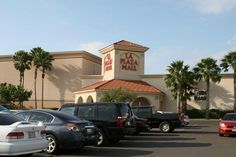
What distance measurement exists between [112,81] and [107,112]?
3943cm

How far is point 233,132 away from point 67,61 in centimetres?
4556

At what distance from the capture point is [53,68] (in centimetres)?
6681

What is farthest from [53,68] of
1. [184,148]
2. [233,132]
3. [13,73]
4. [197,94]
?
[184,148]

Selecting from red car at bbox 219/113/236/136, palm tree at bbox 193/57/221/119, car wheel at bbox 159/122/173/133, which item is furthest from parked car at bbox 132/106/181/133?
palm tree at bbox 193/57/221/119

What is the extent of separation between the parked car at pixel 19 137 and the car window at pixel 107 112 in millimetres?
Answer: 5123

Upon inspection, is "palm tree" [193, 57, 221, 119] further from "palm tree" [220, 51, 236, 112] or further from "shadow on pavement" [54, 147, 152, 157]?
"shadow on pavement" [54, 147, 152, 157]

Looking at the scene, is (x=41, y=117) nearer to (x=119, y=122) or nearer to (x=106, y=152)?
(x=106, y=152)

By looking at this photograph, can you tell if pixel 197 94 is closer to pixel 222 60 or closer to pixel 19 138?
pixel 222 60

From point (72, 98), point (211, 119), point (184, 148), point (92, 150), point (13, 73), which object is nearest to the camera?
point (92, 150)

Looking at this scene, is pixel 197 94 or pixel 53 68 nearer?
pixel 197 94

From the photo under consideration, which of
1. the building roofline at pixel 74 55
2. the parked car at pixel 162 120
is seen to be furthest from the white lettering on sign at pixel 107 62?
the parked car at pixel 162 120

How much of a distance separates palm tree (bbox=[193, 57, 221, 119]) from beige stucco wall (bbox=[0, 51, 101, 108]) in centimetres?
1802

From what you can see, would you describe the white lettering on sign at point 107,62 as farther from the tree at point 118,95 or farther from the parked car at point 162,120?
the parked car at point 162,120

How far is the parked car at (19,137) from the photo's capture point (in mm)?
11367
